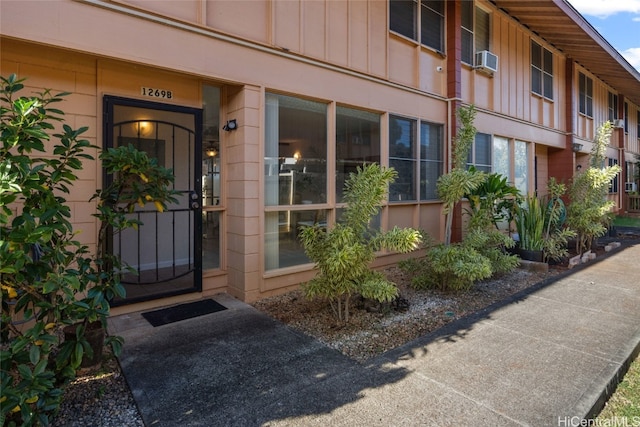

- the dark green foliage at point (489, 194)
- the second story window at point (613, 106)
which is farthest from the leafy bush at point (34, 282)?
the second story window at point (613, 106)

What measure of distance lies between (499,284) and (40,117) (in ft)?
18.6

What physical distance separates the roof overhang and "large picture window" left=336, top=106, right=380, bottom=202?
502 cm

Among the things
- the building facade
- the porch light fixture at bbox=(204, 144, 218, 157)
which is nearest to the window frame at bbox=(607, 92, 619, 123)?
the building facade

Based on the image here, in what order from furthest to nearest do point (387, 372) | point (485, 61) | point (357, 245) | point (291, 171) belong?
point (485, 61) < point (291, 171) < point (357, 245) < point (387, 372)

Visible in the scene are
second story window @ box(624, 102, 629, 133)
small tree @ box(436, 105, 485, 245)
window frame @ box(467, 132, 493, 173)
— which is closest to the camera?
small tree @ box(436, 105, 485, 245)

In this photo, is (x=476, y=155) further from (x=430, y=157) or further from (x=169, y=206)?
(x=169, y=206)

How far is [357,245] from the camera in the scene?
11.6 feet

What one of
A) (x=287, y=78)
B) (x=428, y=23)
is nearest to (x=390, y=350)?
(x=287, y=78)

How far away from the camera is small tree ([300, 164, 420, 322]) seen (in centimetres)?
355

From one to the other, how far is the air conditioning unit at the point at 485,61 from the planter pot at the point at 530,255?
4.03 metres

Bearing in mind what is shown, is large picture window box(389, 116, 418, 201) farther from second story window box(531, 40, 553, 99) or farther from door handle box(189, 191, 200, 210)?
second story window box(531, 40, 553, 99)

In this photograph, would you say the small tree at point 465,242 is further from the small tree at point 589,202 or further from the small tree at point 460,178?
the small tree at point 589,202

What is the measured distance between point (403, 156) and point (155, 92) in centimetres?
421

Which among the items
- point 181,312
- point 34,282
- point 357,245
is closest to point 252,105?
point 357,245
